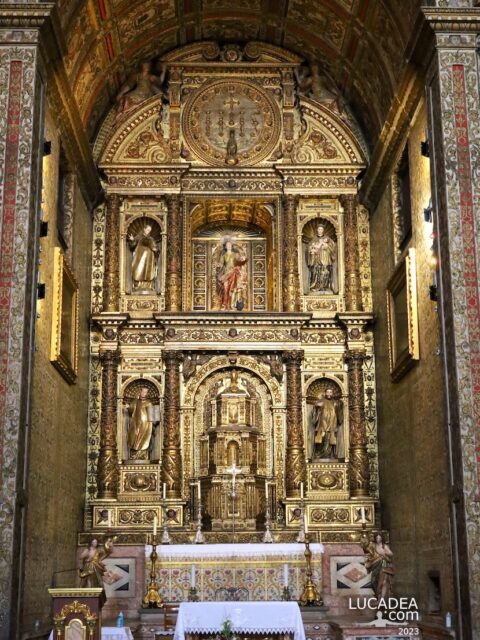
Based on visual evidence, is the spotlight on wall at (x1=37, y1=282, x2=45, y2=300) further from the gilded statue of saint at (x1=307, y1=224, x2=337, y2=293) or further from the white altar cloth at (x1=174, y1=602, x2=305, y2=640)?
the gilded statue of saint at (x1=307, y1=224, x2=337, y2=293)

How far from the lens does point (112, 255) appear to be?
21828mm

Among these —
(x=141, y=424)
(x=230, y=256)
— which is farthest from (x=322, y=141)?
(x=141, y=424)

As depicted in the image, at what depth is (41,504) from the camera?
1623 centimetres

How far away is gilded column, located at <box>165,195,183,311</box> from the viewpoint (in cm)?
2152

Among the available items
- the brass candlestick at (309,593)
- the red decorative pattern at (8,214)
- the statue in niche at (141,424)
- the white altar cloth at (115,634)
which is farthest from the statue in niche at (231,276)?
the white altar cloth at (115,634)

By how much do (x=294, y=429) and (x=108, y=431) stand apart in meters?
3.93

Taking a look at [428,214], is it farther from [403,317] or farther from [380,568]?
[380,568]

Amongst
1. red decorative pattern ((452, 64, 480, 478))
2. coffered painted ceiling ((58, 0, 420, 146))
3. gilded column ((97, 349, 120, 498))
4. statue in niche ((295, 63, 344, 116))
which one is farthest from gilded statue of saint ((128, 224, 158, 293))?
red decorative pattern ((452, 64, 480, 478))

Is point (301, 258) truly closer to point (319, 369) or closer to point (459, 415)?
point (319, 369)

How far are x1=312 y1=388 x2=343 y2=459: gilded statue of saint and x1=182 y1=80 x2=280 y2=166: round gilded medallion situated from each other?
583cm

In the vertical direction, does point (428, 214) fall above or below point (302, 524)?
above

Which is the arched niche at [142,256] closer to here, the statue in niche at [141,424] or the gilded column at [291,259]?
the statue in niche at [141,424]

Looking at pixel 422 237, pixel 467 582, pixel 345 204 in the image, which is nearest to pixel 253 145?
pixel 345 204

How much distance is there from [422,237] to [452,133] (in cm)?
243
